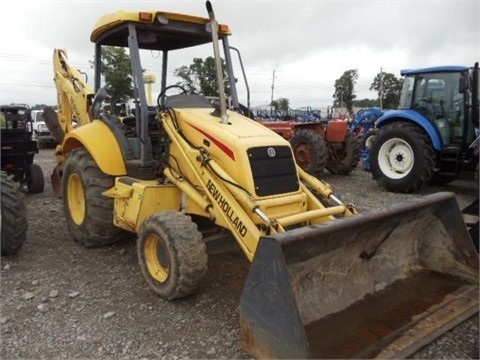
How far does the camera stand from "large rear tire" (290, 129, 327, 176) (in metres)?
9.60

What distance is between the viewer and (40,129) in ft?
61.7

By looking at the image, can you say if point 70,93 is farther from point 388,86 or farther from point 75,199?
point 388,86

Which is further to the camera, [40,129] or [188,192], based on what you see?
[40,129]

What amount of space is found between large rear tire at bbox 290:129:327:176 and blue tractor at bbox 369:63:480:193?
102 cm

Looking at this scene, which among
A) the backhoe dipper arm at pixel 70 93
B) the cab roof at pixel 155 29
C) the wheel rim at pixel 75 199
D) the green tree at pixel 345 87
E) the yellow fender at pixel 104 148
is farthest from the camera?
the green tree at pixel 345 87

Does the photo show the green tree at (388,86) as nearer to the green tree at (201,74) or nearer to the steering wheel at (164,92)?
the green tree at (201,74)

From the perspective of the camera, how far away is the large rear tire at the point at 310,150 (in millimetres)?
9602

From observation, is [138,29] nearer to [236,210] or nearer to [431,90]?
[236,210]

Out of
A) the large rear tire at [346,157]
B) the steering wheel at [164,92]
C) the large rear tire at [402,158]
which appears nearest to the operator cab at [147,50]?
the steering wheel at [164,92]

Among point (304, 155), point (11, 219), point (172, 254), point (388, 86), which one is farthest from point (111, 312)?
point (388, 86)

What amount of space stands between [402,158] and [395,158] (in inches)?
5.5

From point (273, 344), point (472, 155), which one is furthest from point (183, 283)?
point (472, 155)

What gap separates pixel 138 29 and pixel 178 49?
0.99 m

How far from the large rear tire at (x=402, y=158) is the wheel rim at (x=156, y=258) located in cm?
587
